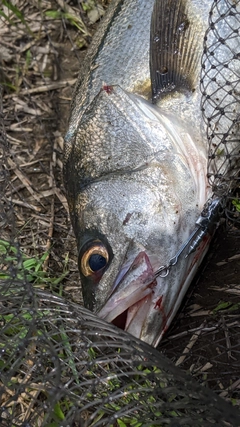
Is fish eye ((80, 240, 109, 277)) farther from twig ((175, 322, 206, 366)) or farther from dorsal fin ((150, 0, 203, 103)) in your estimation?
dorsal fin ((150, 0, 203, 103))

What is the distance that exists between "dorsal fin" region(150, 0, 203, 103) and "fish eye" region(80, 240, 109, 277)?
3.14ft

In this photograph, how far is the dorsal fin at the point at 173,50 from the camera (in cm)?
325

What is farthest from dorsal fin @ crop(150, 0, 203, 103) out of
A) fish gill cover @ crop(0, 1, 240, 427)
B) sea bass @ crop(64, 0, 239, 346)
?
fish gill cover @ crop(0, 1, 240, 427)

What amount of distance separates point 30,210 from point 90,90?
41.7 inches

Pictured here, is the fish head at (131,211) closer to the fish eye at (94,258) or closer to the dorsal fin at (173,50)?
the fish eye at (94,258)

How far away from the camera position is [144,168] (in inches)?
121

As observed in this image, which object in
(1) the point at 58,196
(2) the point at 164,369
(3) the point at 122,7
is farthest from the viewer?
(1) the point at 58,196

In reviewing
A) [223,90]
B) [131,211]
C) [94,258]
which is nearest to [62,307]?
[94,258]

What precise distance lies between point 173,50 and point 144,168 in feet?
2.46

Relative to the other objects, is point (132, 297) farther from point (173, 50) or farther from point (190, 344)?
point (173, 50)

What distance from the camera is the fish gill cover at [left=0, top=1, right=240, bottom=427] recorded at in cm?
249

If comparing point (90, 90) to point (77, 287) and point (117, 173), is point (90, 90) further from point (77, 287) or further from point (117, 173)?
point (77, 287)

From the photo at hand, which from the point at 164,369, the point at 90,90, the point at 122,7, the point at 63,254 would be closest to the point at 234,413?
the point at 164,369

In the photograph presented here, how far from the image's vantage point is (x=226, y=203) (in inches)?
128
